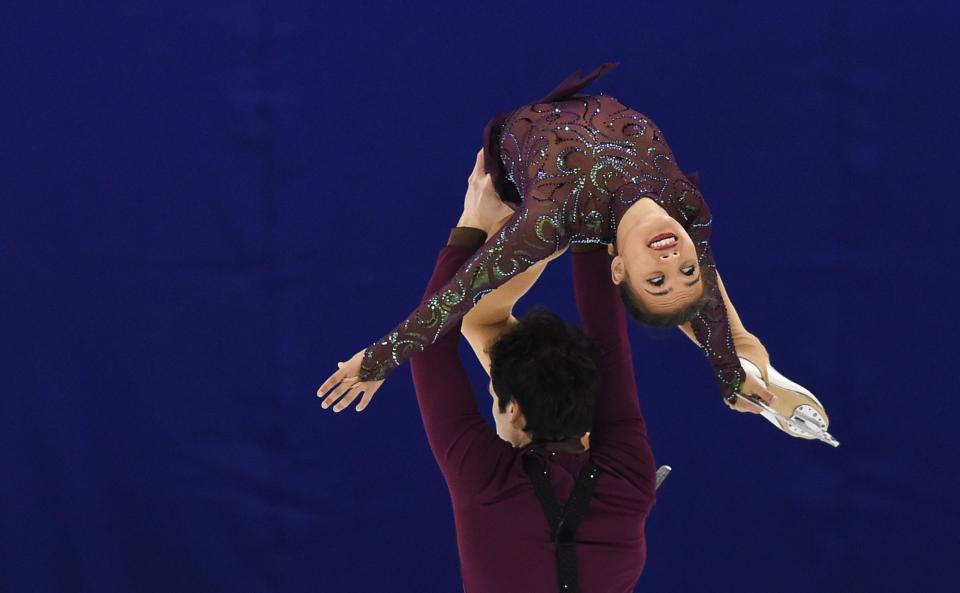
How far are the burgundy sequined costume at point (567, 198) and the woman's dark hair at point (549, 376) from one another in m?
0.11

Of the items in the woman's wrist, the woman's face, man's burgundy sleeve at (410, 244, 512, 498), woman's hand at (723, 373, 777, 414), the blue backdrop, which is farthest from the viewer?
the blue backdrop

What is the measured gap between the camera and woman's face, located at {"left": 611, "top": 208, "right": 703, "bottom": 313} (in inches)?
59.5

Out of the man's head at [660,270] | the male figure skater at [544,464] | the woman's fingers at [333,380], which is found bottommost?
the male figure skater at [544,464]

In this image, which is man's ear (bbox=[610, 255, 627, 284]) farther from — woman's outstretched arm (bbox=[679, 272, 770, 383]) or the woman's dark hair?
woman's outstretched arm (bbox=[679, 272, 770, 383])

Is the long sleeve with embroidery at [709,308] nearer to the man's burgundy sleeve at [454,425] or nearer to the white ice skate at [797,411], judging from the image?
the white ice skate at [797,411]

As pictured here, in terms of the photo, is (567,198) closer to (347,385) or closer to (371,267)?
(347,385)

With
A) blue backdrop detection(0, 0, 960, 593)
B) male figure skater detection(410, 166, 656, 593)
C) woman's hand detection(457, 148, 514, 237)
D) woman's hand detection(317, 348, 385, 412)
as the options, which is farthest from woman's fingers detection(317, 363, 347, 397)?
blue backdrop detection(0, 0, 960, 593)

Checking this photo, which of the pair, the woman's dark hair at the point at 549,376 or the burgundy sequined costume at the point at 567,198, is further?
the burgundy sequined costume at the point at 567,198

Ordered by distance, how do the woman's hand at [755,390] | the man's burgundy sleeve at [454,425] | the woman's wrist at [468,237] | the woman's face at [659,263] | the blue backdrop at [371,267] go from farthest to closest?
the blue backdrop at [371,267] → the woman's hand at [755,390] → the woman's wrist at [468,237] → the woman's face at [659,263] → the man's burgundy sleeve at [454,425]

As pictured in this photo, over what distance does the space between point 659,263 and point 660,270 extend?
12 mm

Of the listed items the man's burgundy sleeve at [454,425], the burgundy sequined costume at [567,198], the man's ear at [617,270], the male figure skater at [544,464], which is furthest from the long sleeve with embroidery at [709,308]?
the man's burgundy sleeve at [454,425]

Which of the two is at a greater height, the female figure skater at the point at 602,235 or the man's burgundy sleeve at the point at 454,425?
the female figure skater at the point at 602,235

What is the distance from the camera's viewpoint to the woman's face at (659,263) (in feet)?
4.96

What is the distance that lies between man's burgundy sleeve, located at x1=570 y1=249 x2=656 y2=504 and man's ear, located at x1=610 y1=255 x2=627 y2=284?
2 cm
